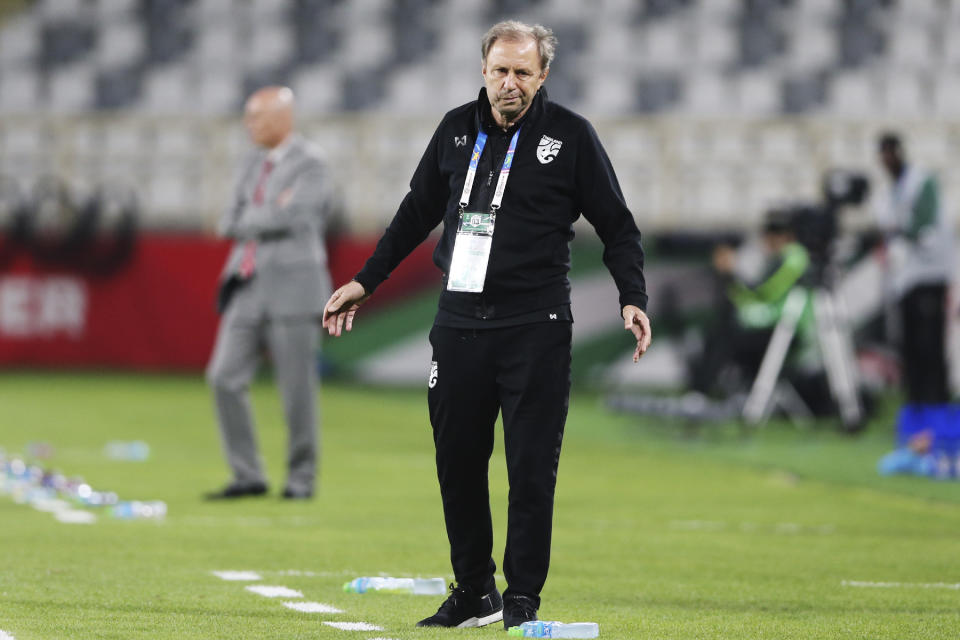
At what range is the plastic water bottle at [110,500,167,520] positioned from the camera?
8.15 m

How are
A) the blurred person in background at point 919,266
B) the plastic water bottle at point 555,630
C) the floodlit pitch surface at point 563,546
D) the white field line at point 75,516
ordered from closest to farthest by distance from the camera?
the plastic water bottle at point 555,630 < the floodlit pitch surface at point 563,546 < the white field line at point 75,516 < the blurred person in background at point 919,266

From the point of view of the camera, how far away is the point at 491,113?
501cm

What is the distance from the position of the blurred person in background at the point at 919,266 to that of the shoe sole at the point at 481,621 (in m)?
8.34

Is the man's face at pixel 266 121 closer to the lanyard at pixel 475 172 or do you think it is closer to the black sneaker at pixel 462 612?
the lanyard at pixel 475 172

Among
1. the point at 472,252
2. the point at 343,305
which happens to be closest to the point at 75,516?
the point at 343,305

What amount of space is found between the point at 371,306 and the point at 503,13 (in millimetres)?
6817

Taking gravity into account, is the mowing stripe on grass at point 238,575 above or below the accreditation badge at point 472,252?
below

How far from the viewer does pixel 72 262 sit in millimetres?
23062

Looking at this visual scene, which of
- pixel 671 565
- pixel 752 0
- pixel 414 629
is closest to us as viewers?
pixel 414 629

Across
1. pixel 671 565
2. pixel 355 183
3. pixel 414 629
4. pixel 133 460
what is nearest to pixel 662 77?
pixel 355 183

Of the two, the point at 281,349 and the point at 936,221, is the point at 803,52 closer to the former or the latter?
the point at 936,221

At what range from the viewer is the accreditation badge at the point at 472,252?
4922mm

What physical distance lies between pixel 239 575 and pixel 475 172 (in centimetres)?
199

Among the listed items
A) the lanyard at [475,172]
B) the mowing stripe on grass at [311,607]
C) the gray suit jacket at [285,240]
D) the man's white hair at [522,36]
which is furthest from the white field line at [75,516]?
the man's white hair at [522,36]
